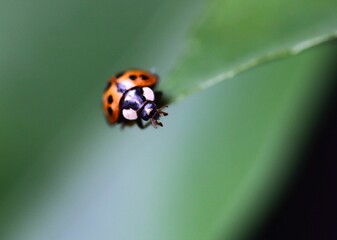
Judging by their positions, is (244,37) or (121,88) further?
(121,88)

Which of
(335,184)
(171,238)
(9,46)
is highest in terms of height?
(335,184)

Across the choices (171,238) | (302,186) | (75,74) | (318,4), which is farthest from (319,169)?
(318,4)

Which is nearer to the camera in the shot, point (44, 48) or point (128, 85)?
point (128, 85)

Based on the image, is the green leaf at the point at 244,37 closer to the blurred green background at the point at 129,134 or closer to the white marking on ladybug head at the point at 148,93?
the white marking on ladybug head at the point at 148,93

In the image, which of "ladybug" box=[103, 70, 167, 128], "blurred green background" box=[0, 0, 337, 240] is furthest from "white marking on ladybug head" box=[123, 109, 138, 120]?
"blurred green background" box=[0, 0, 337, 240]

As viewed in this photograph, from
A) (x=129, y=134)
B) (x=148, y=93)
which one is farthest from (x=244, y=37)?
(x=129, y=134)

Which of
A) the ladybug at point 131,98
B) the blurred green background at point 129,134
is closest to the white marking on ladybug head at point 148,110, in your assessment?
the ladybug at point 131,98

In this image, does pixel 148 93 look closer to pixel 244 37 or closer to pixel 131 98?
pixel 131 98

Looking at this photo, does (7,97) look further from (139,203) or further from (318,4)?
(318,4)
